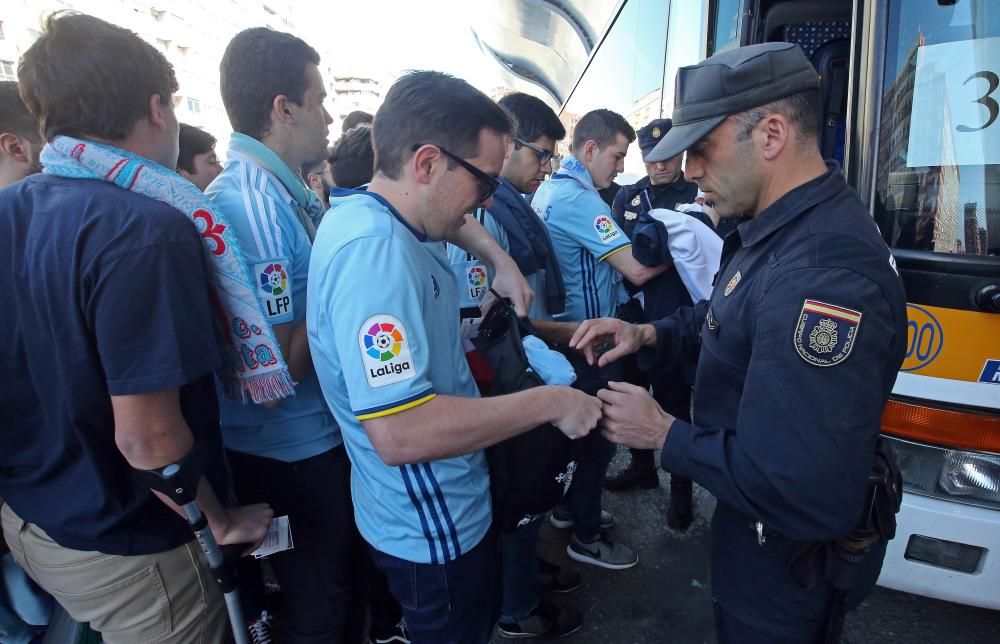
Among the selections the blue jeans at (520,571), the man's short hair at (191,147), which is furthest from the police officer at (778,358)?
the man's short hair at (191,147)

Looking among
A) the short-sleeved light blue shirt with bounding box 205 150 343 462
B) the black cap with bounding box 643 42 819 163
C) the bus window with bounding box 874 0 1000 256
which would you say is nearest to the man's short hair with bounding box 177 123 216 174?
the short-sleeved light blue shirt with bounding box 205 150 343 462

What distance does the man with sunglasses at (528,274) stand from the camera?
6.96 feet

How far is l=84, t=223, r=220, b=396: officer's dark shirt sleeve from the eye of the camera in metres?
1.05

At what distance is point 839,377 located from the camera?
0.94m

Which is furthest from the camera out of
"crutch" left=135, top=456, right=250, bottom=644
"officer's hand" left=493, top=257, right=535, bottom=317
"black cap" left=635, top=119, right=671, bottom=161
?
"black cap" left=635, top=119, right=671, bottom=161

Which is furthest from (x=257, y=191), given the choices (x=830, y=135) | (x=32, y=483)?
(x=830, y=135)

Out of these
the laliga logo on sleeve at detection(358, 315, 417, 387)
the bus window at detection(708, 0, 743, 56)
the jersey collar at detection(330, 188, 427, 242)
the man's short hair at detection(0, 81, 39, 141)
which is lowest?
the laliga logo on sleeve at detection(358, 315, 417, 387)

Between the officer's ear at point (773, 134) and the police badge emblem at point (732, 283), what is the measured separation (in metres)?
0.26

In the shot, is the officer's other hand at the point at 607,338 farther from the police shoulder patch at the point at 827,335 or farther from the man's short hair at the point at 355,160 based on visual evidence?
the man's short hair at the point at 355,160

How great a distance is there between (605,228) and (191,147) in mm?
2118

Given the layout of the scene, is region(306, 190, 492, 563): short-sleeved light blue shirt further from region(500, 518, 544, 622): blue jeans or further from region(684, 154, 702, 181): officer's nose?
region(500, 518, 544, 622): blue jeans

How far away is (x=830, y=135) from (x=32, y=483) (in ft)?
13.4

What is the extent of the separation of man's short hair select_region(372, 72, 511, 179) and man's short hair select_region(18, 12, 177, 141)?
0.55m

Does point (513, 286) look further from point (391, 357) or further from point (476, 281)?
point (391, 357)
